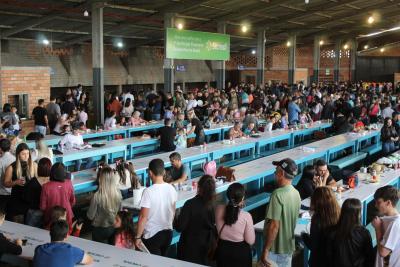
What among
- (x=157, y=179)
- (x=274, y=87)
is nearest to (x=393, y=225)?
(x=157, y=179)

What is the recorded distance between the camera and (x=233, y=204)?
413 centimetres

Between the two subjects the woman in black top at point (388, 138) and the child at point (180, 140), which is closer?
the child at point (180, 140)

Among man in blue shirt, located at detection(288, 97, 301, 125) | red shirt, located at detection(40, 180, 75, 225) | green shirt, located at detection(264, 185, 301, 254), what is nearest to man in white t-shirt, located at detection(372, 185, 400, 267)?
green shirt, located at detection(264, 185, 301, 254)

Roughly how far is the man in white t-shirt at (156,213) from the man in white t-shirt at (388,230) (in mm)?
1776

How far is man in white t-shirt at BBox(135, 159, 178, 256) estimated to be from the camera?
4.57 m

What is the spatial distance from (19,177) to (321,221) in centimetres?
356

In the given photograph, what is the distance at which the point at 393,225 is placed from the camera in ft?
12.1

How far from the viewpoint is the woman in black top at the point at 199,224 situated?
172 inches

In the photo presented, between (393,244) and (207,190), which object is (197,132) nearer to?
(207,190)

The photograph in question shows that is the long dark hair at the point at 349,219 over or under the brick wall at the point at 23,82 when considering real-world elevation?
under

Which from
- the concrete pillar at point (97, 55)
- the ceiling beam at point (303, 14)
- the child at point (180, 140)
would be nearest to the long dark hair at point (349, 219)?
the child at point (180, 140)

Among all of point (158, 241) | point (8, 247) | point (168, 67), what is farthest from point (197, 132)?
point (8, 247)

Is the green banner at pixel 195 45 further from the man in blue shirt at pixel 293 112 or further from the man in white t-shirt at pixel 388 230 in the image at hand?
the man in white t-shirt at pixel 388 230

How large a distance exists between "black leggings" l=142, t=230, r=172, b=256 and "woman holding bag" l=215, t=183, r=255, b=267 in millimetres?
752
